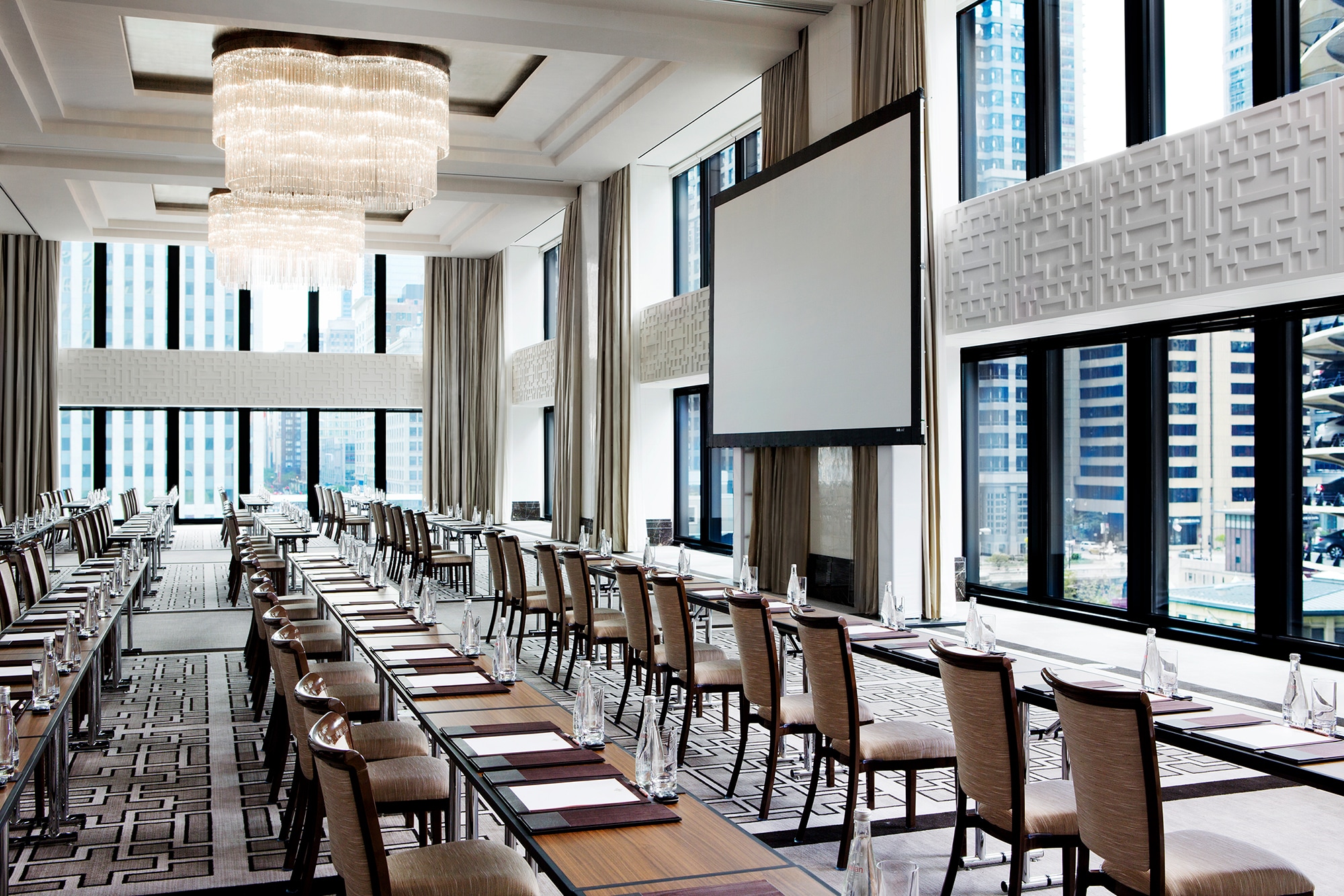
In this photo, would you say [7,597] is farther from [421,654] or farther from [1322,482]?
[1322,482]

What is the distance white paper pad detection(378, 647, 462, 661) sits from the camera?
4.18m

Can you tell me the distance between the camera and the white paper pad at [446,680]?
370cm

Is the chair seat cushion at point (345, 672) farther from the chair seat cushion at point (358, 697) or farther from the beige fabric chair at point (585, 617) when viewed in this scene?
the beige fabric chair at point (585, 617)

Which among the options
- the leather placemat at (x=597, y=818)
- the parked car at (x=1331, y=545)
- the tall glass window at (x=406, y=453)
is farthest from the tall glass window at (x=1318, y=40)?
the tall glass window at (x=406, y=453)

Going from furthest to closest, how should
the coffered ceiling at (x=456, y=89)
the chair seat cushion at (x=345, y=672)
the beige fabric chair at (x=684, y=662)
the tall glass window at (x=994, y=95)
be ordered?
the coffered ceiling at (x=456, y=89)
the tall glass window at (x=994, y=95)
the beige fabric chair at (x=684, y=662)
the chair seat cushion at (x=345, y=672)

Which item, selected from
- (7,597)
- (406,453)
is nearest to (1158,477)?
(7,597)

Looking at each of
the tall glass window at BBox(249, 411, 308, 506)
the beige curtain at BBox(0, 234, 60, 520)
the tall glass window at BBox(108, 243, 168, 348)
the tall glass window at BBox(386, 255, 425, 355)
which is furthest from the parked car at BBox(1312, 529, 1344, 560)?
the tall glass window at BBox(108, 243, 168, 348)

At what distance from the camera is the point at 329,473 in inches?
765

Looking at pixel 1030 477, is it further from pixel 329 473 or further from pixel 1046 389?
pixel 329 473

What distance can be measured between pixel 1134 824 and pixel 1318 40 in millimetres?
4795

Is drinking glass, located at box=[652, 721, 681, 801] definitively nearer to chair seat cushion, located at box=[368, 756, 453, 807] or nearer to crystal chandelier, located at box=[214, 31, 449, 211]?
chair seat cushion, located at box=[368, 756, 453, 807]

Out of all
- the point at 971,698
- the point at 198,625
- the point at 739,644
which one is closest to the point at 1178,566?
the point at 739,644

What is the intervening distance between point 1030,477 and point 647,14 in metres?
4.49

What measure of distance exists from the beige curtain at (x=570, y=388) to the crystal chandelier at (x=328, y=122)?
5509 mm
